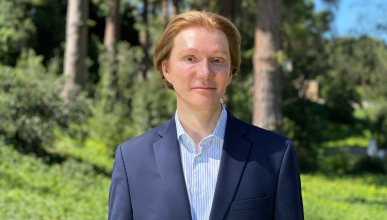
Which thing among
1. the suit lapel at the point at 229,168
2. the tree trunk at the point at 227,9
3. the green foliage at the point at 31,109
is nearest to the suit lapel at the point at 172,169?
the suit lapel at the point at 229,168

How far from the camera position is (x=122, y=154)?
1837mm

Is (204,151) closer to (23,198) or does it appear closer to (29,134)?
(23,198)

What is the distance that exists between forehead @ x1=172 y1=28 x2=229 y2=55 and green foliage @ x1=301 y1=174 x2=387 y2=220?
5868 millimetres

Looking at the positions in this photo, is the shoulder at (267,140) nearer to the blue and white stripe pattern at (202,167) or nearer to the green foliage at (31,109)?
the blue and white stripe pattern at (202,167)

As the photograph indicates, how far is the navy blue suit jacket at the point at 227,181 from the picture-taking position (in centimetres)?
164

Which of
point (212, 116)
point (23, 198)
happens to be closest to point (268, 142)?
point (212, 116)

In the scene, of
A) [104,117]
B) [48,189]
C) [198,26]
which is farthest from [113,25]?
[198,26]

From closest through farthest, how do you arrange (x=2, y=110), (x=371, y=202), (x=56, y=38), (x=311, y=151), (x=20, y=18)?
(x=2, y=110)
(x=371, y=202)
(x=311, y=151)
(x=20, y=18)
(x=56, y=38)

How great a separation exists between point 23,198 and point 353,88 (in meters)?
27.5

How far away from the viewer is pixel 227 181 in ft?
5.44

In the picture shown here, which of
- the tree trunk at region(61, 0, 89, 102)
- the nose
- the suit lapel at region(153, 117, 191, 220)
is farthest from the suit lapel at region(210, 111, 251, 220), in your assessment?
the tree trunk at region(61, 0, 89, 102)

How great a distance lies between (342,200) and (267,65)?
4.15 meters

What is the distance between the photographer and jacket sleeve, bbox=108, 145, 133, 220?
5.68 feet

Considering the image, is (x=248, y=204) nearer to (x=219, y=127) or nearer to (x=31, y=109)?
(x=219, y=127)
